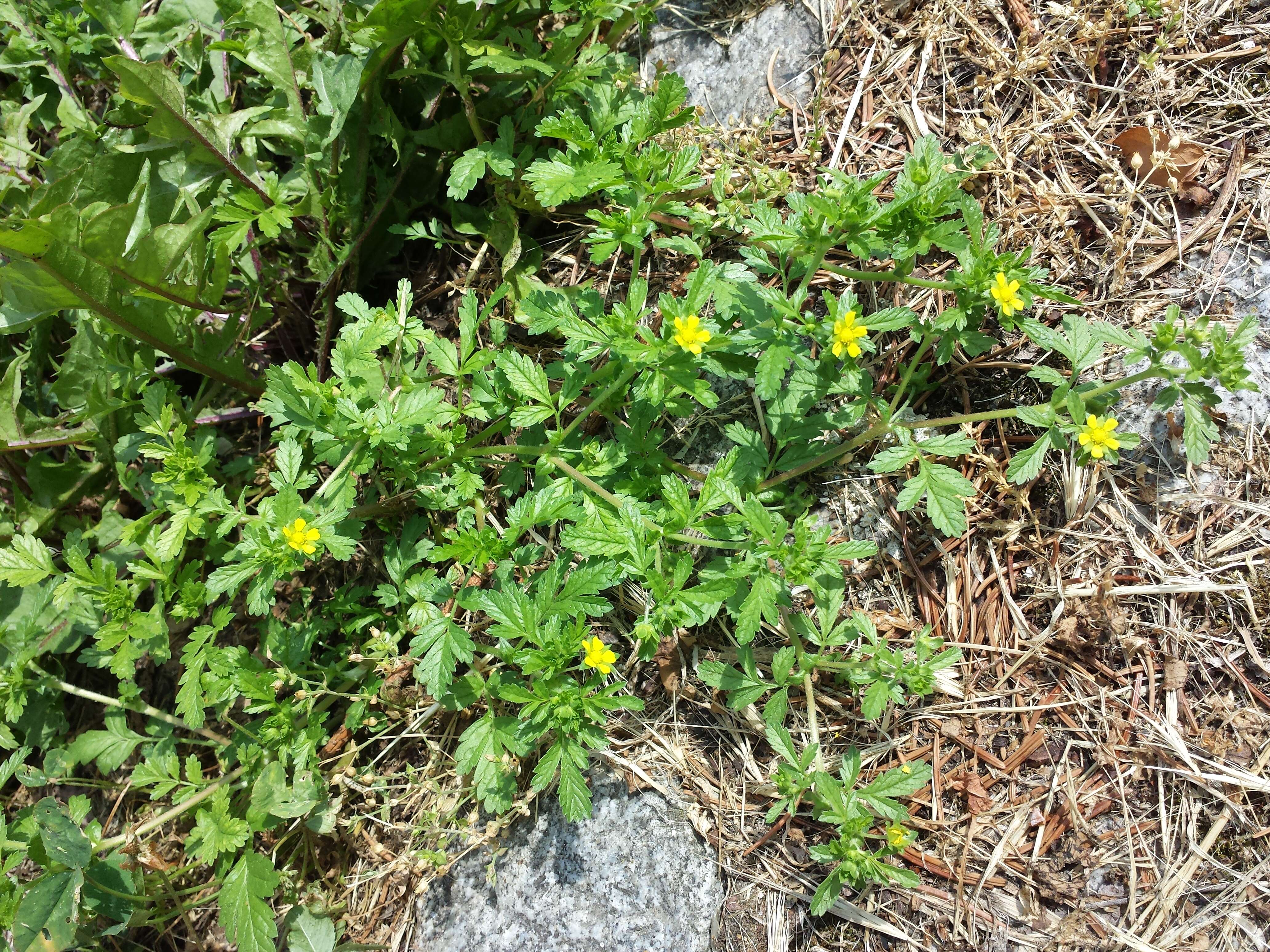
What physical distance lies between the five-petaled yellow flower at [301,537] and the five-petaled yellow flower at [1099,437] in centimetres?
235

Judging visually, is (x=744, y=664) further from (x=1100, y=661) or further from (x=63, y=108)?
(x=63, y=108)

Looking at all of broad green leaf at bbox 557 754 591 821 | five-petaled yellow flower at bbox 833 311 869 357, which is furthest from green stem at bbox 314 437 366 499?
five-petaled yellow flower at bbox 833 311 869 357

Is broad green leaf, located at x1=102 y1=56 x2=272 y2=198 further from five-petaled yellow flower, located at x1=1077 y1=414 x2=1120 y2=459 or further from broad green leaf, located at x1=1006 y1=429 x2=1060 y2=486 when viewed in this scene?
five-petaled yellow flower, located at x1=1077 y1=414 x2=1120 y2=459

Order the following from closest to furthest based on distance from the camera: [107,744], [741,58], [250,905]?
[250,905]
[107,744]
[741,58]

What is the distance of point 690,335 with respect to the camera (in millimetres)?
2359

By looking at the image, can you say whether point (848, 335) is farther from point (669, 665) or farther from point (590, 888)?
point (590, 888)

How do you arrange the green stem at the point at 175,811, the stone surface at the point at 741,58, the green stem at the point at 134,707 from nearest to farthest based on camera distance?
the green stem at the point at 175,811, the green stem at the point at 134,707, the stone surface at the point at 741,58

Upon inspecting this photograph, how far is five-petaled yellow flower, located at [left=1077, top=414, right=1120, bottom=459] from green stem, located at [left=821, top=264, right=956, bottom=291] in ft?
1.95

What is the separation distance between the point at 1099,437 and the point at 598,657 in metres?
1.62

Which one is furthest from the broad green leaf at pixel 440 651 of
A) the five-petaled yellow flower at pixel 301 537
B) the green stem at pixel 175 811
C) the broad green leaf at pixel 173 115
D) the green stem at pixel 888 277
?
the broad green leaf at pixel 173 115

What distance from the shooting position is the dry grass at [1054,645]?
2.46 metres

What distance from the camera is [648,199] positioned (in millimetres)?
2605

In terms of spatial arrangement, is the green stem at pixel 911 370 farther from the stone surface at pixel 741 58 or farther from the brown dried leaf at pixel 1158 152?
the stone surface at pixel 741 58

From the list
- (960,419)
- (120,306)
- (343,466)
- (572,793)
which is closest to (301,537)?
A: (343,466)
